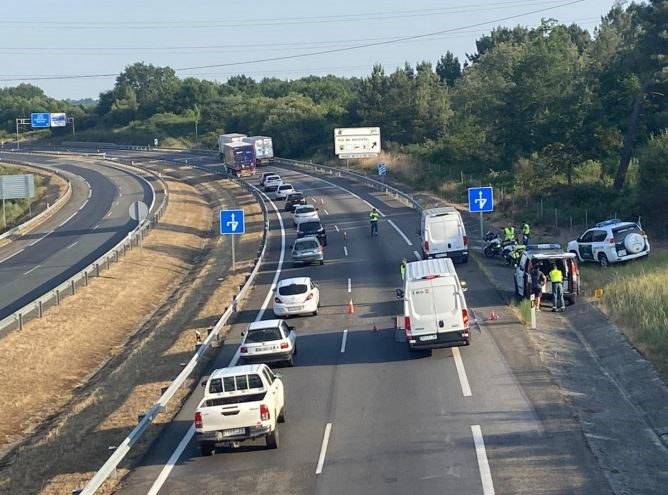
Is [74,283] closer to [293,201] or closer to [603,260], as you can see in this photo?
[603,260]

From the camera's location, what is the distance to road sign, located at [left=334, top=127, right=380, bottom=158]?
85500mm

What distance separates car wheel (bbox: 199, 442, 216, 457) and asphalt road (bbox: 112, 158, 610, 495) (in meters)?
0.13

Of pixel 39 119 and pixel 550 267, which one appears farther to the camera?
pixel 39 119

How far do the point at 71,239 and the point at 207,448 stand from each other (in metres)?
45.2

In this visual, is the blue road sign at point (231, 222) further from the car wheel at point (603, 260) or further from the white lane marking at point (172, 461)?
the white lane marking at point (172, 461)

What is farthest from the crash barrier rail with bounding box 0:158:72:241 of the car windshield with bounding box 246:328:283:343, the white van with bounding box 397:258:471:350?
the white van with bounding box 397:258:471:350

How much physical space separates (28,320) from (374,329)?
13.7m

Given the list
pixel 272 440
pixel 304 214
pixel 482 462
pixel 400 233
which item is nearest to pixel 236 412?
pixel 272 440

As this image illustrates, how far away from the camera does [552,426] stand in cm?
1767

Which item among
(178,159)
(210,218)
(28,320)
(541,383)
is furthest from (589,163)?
(178,159)

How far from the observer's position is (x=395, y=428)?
18.2 meters

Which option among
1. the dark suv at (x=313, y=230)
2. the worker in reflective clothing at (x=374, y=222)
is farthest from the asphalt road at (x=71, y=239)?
the worker in reflective clothing at (x=374, y=222)

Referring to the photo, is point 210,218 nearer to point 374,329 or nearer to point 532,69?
point 532,69

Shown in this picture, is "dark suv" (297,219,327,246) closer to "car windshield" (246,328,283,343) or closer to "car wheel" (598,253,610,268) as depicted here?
"car wheel" (598,253,610,268)
